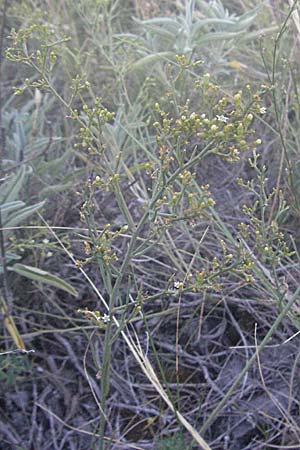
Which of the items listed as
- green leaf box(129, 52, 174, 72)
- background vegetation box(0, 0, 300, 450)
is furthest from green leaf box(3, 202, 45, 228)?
green leaf box(129, 52, 174, 72)

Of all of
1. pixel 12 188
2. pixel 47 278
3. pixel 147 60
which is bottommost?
pixel 47 278

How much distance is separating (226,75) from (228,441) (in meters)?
1.07

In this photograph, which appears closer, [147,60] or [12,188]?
[12,188]

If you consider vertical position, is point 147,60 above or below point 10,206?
above

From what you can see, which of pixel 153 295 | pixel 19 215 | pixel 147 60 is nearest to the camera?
pixel 153 295

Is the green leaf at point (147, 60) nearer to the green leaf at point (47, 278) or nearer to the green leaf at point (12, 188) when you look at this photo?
the green leaf at point (12, 188)

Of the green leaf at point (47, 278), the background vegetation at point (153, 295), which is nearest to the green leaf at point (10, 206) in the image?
the background vegetation at point (153, 295)

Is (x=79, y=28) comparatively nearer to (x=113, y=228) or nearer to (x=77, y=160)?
(x=77, y=160)

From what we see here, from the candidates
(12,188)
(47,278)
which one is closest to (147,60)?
(12,188)

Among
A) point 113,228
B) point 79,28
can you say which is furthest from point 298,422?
point 79,28

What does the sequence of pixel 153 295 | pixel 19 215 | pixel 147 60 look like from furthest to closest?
1. pixel 147 60
2. pixel 19 215
3. pixel 153 295

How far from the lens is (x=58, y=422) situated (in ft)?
4.17

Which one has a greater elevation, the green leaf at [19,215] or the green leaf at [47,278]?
the green leaf at [19,215]

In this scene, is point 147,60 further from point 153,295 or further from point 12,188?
point 153,295
